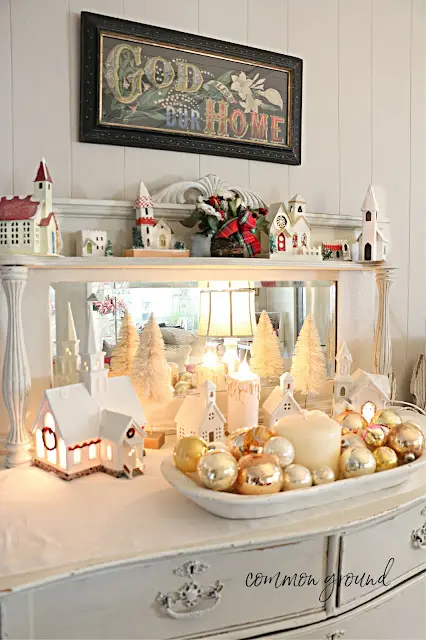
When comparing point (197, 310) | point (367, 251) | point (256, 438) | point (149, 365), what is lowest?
point (256, 438)

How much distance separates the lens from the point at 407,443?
1.20 meters

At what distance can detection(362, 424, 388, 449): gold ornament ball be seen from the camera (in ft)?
4.03

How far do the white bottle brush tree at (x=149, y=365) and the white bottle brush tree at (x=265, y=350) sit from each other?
31 centimetres

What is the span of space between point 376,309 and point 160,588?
3.98 feet

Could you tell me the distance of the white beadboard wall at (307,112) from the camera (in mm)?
1382

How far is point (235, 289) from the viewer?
160 cm

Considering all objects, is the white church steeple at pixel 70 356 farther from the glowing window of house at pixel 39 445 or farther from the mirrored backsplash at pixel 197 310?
the glowing window of house at pixel 39 445

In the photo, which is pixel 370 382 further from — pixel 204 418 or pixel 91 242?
pixel 91 242

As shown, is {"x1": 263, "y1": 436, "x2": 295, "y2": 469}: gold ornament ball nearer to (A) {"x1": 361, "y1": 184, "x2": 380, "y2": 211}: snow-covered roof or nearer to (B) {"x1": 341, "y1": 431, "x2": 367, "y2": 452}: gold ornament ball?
(B) {"x1": 341, "y1": 431, "x2": 367, "y2": 452}: gold ornament ball

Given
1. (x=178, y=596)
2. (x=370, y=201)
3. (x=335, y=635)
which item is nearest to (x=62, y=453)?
(x=178, y=596)

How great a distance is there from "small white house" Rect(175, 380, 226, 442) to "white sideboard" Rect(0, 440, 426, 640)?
0.21 metres

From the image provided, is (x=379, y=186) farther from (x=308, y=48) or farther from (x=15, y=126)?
(x=15, y=126)

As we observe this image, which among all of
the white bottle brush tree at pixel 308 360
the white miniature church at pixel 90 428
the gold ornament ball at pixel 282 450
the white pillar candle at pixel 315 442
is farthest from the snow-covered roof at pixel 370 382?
the white miniature church at pixel 90 428

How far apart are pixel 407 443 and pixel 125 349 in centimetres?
75
